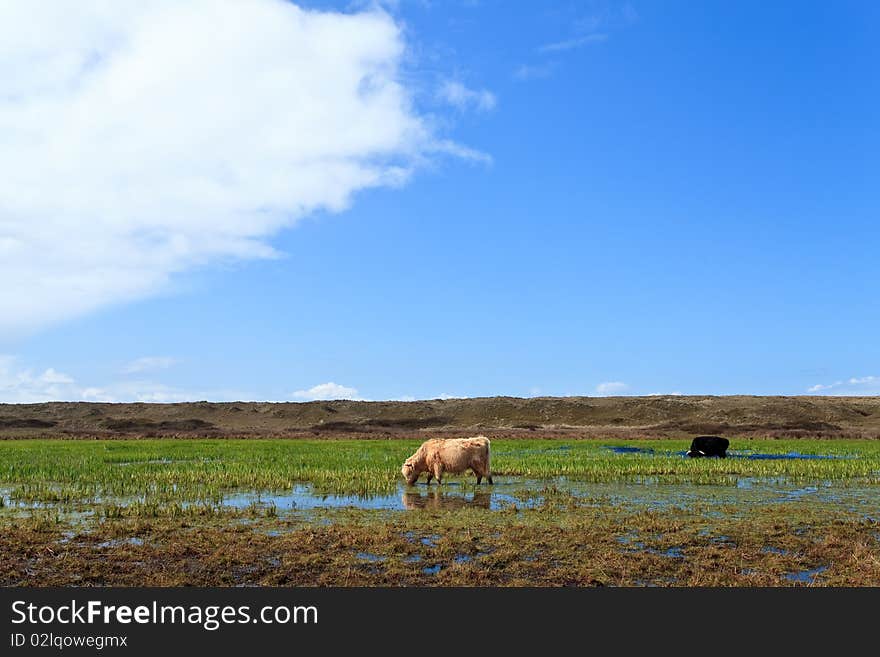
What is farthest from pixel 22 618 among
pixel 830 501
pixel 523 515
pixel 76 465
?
pixel 76 465

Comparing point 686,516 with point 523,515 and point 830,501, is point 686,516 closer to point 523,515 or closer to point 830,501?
point 523,515

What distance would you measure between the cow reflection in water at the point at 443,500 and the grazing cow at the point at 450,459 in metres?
1.25

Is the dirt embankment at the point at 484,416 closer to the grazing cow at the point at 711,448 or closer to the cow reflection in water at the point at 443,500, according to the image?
the grazing cow at the point at 711,448

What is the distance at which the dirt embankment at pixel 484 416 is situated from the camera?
248 feet

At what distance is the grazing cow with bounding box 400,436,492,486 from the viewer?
18688mm

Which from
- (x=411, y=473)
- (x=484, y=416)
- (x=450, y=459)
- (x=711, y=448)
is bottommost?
(x=484, y=416)

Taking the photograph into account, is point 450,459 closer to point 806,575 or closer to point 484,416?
point 806,575

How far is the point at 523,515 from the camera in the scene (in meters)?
13.4

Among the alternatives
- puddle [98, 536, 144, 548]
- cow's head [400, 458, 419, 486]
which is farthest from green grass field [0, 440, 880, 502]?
puddle [98, 536, 144, 548]

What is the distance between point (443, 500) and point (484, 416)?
8482 centimetres

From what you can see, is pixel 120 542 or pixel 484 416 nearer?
pixel 120 542

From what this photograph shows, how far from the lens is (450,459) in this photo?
18.7 metres

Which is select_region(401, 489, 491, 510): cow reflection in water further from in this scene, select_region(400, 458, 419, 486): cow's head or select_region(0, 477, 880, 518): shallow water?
select_region(400, 458, 419, 486): cow's head

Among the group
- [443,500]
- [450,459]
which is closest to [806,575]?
[443,500]
